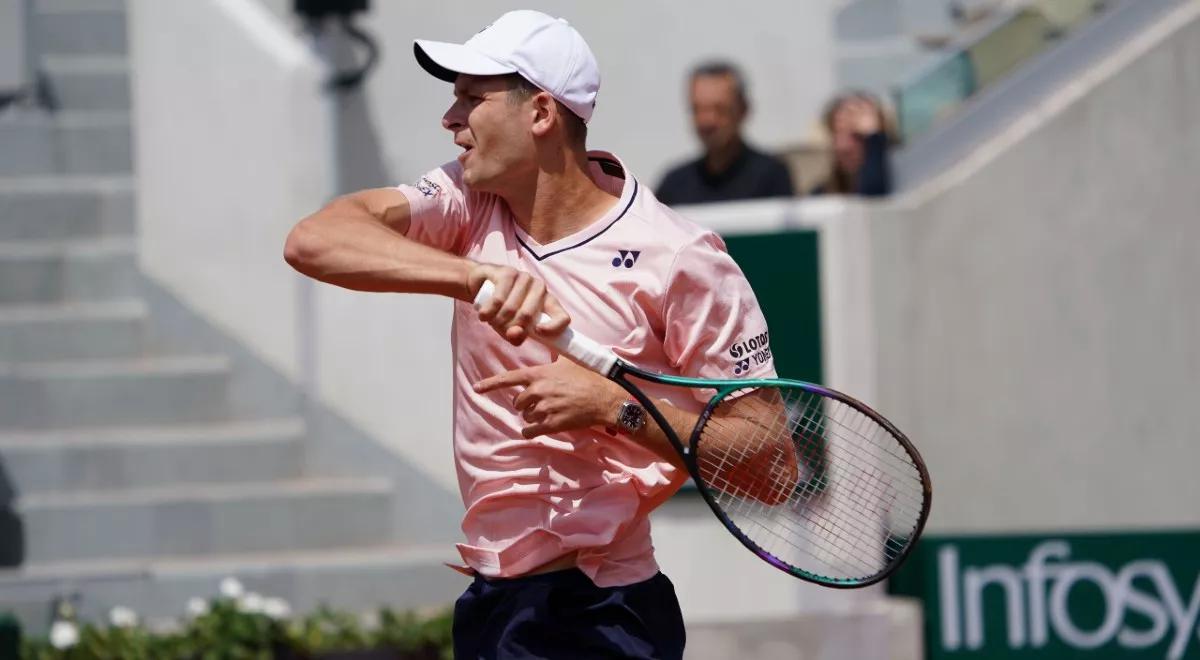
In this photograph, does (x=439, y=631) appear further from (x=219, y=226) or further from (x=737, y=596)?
(x=219, y=226)

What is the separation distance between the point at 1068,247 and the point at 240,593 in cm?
405

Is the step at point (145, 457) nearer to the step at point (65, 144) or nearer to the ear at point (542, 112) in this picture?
the step at point (65, 144)

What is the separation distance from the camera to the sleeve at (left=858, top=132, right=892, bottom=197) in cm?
905

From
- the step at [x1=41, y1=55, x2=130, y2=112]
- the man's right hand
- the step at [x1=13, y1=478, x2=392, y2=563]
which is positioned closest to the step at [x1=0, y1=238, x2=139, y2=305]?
the step at [x1=41, y1=55, x2=130, y2=112]

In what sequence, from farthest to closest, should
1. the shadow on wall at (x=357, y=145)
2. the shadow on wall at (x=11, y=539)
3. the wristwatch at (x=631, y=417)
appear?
1. the shadow on wall at (x=357, y=145)
2. the shadow on wall at (x=11, y=539)
3. the wristwatch at (x=631, y=417)

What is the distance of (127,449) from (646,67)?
4.60 metres

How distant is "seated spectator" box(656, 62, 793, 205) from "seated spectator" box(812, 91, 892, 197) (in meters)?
0.44

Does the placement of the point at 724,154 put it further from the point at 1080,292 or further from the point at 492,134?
the point at 492,134

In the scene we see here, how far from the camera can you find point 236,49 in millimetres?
9383

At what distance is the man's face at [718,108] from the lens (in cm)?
884

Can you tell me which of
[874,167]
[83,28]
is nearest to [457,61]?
[874,167]

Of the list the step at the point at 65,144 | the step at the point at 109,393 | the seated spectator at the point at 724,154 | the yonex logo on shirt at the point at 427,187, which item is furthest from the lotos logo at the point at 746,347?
the step at the point at 65,144

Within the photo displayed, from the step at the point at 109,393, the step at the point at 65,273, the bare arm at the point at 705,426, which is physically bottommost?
the step at the point at 109,393

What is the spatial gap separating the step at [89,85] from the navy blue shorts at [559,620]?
6824mm
